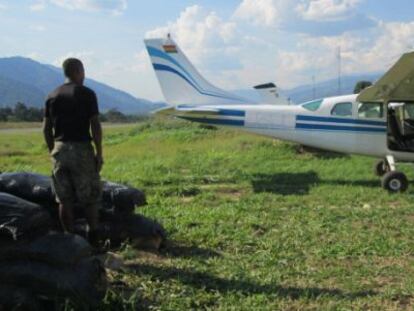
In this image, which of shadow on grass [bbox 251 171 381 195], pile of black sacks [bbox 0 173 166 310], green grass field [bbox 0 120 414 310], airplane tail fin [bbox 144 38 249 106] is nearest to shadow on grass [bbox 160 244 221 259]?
green grass field [bbox 0 120 414 310]

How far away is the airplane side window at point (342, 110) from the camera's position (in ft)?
36.4

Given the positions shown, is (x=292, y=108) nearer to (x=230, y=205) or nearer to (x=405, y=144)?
(x=405, y=144)

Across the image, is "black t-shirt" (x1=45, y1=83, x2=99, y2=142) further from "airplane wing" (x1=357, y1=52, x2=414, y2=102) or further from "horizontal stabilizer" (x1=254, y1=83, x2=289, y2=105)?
"horizontal stabilizer" (x1=254, y1=83, x2=289, y2=105)

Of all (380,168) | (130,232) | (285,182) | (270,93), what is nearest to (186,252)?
(130,232)

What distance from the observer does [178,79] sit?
1380cm

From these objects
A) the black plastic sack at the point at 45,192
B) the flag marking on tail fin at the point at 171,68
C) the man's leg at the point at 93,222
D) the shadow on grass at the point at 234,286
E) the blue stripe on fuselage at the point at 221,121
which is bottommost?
the shadow on grass at the point at 234,286

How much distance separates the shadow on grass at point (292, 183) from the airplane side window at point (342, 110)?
1321mm

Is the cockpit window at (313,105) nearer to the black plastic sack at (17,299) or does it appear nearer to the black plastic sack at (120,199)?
the black plastic sack at (120,199)

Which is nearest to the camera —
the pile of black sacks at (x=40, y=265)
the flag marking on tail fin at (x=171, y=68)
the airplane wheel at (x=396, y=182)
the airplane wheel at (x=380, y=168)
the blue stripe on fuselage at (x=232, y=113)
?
the pile of black sacks at (x=40, y=265)

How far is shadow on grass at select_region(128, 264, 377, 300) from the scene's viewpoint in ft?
14.4

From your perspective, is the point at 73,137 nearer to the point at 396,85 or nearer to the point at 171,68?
the point at 396,85

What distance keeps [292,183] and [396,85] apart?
2.57 m

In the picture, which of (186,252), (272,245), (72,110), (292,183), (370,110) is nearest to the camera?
(72,110)

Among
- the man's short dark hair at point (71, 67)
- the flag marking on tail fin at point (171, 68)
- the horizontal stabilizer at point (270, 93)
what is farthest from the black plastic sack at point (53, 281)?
the horizontal stabilizer at point (270, 93)
